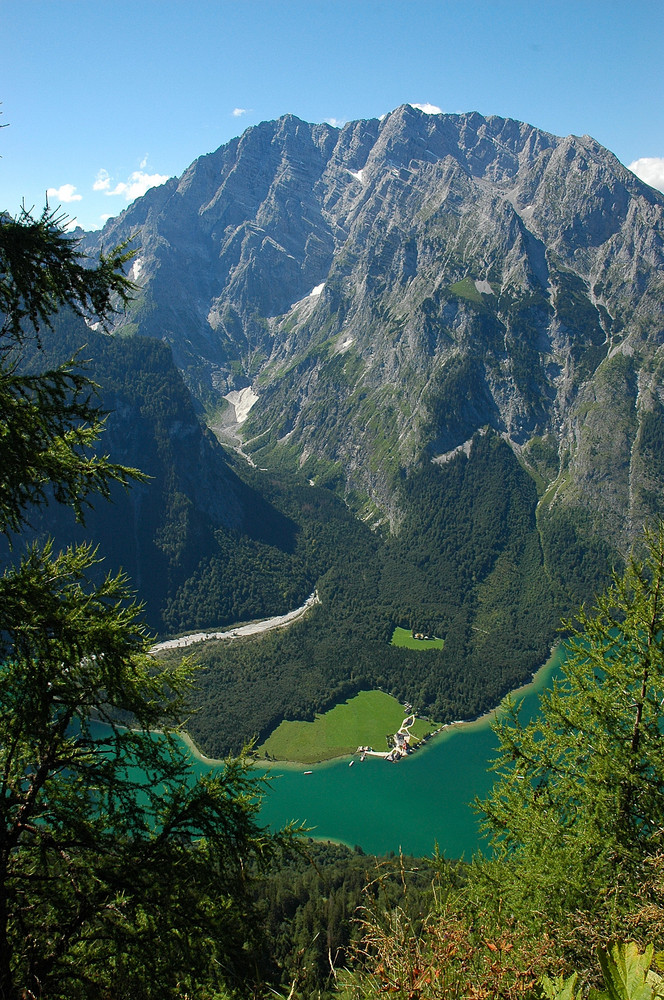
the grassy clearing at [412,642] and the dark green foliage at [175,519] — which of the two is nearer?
the grassy clearing at [412,642]

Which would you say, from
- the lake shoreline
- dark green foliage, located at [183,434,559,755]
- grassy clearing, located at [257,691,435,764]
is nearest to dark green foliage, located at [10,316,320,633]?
dark green foliage, located at [183,434,559,755]

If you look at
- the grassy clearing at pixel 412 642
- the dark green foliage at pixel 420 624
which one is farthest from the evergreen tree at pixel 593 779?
the grassy clearing at pixel 412 642

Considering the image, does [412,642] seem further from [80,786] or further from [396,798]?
[80,786]

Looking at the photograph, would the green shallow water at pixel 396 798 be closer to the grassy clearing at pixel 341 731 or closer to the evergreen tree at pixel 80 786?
the grassy clearing at pixel 341 731

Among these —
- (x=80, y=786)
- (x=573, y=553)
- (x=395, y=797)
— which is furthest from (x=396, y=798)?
(x=573, y=553)

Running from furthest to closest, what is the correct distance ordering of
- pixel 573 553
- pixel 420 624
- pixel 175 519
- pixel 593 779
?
pixel 573 553
pixel 175 519
pixel 420 624
pixel 593 779

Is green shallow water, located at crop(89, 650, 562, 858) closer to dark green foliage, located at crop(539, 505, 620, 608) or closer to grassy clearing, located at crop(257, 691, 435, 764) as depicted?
grassy clearing, located at crop(257, 691, 435, 764)
